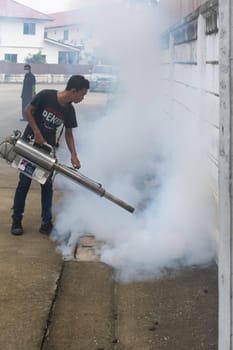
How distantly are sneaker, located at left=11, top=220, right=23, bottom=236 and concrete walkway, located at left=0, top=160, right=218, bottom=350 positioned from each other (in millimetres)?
372

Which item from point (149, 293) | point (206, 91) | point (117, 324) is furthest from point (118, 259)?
point (206, 91)

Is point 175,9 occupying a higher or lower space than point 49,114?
higher

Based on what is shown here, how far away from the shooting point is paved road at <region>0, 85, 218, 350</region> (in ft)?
9.28

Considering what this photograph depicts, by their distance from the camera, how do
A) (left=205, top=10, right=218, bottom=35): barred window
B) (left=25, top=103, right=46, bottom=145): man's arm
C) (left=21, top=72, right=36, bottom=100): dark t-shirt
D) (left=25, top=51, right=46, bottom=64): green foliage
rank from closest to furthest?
(left=205, top=10, right=218, bottom=35): barred window, (left=25, top=103, right=46, bottom=145): man's arm, (left=21, top=72, right=36, bottom=100): dark t-shirt, (left=25, top=51, right=46, bottom=64): green foliage

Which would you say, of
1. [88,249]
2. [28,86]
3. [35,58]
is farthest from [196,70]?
[35,58]

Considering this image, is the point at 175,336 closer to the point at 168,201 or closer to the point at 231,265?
the point at 231,265

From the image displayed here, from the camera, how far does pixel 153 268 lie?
3773 millimetres

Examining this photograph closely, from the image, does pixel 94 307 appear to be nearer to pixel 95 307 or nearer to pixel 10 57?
pixel 95 307

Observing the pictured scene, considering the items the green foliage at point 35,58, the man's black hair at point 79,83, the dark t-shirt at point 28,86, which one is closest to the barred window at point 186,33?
the man's black hair at point 79,83

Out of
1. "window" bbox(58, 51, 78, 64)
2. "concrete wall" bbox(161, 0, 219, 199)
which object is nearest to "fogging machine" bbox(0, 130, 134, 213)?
"concrete wall" bbox(161, 0, 219, 199)

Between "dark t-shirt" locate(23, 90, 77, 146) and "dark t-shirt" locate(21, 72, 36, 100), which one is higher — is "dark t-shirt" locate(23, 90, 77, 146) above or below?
below

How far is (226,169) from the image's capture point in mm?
1941

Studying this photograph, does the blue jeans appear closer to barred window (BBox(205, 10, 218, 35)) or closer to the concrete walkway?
the concrete walkway

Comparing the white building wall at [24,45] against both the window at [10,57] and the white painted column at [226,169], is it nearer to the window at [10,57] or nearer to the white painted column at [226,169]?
the window at [10,57]
